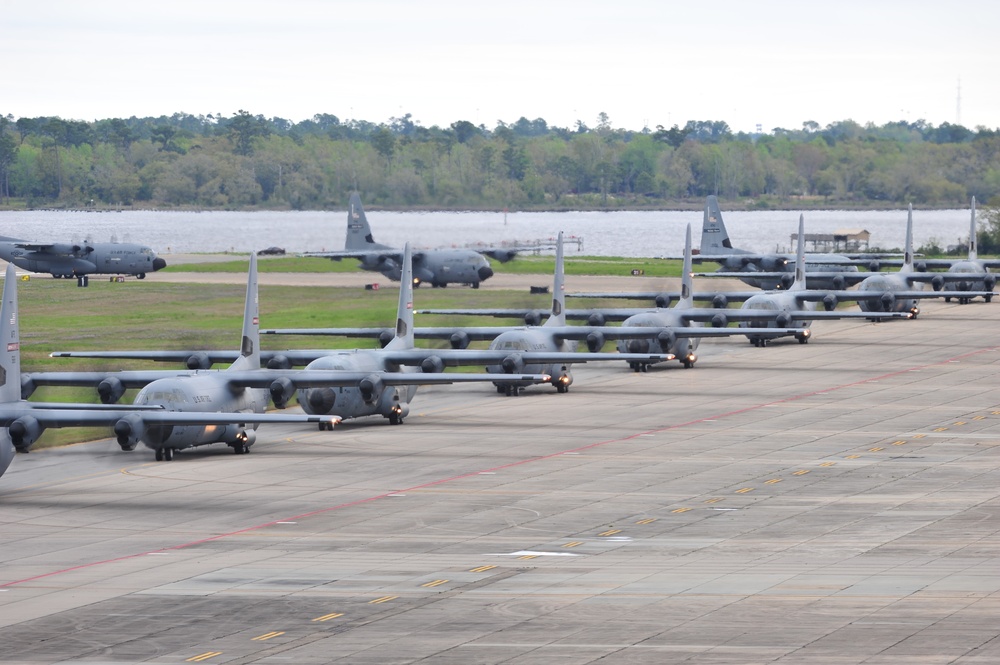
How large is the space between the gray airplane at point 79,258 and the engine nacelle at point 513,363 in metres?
75.9

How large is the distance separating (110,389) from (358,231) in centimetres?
7794

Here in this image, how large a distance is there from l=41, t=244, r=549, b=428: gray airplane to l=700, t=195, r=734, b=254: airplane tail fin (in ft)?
238

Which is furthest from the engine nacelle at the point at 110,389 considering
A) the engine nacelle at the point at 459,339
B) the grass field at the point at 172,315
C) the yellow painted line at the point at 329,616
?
the yellow painted line at the point at 329,616

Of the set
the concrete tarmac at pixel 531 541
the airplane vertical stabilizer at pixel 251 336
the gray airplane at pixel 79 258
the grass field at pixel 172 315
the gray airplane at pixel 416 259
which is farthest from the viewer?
the gray airplane at pixel 79 258

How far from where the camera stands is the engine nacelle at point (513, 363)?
63325mm

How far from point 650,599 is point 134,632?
10.0 m

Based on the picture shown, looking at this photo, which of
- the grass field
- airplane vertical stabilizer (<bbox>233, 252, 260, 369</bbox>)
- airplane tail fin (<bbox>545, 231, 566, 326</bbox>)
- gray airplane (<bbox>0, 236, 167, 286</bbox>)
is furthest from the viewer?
gray airplane (<bbox>0, 236, 167, 286</bbox>)

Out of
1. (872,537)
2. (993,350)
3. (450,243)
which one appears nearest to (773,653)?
(872,537)

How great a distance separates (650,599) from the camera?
1165 inches

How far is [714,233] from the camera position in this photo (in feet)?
428

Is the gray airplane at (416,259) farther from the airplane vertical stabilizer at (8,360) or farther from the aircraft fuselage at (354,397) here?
the airplane vertical stabilizer at (8,360)

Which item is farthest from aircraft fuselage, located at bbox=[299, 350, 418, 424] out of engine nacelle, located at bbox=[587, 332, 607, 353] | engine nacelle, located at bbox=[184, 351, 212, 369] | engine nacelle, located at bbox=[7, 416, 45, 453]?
engine nacelle, located at bbox=[587, 332, 607, 353]

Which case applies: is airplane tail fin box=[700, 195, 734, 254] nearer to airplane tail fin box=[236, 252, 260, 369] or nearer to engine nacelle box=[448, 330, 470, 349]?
engine nacelle box=[448, 330, 470, 349]

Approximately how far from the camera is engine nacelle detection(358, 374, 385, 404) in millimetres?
53500
